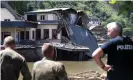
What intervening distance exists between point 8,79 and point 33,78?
1.94ft

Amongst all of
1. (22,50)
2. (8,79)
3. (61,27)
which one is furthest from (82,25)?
(8,79)

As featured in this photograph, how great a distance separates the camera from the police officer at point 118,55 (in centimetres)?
557

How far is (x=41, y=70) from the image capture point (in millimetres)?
5559

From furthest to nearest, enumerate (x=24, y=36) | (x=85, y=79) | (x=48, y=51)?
(x=24, y=36) < (x=85, y=79) < (x=48, y=51)

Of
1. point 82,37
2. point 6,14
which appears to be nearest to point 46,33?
point 6,14

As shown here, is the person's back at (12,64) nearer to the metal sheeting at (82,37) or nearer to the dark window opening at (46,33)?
the metal sheeting at (82,37)

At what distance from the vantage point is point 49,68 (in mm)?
5465

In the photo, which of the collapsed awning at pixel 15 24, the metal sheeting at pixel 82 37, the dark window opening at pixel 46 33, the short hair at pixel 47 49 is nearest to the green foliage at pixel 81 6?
the metal sheeting at pixel 82 37

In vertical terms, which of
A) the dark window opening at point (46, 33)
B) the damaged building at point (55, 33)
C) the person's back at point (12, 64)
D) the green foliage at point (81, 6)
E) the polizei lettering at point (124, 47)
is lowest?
the green foliage at point (81, 6)

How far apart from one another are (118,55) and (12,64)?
1496 mm

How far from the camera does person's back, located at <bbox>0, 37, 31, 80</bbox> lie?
6.04 meters

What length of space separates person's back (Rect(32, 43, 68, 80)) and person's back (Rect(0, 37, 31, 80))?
518 millimetres

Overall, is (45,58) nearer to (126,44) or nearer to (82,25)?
(126,44)

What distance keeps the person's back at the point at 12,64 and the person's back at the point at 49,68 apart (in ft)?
1.70
